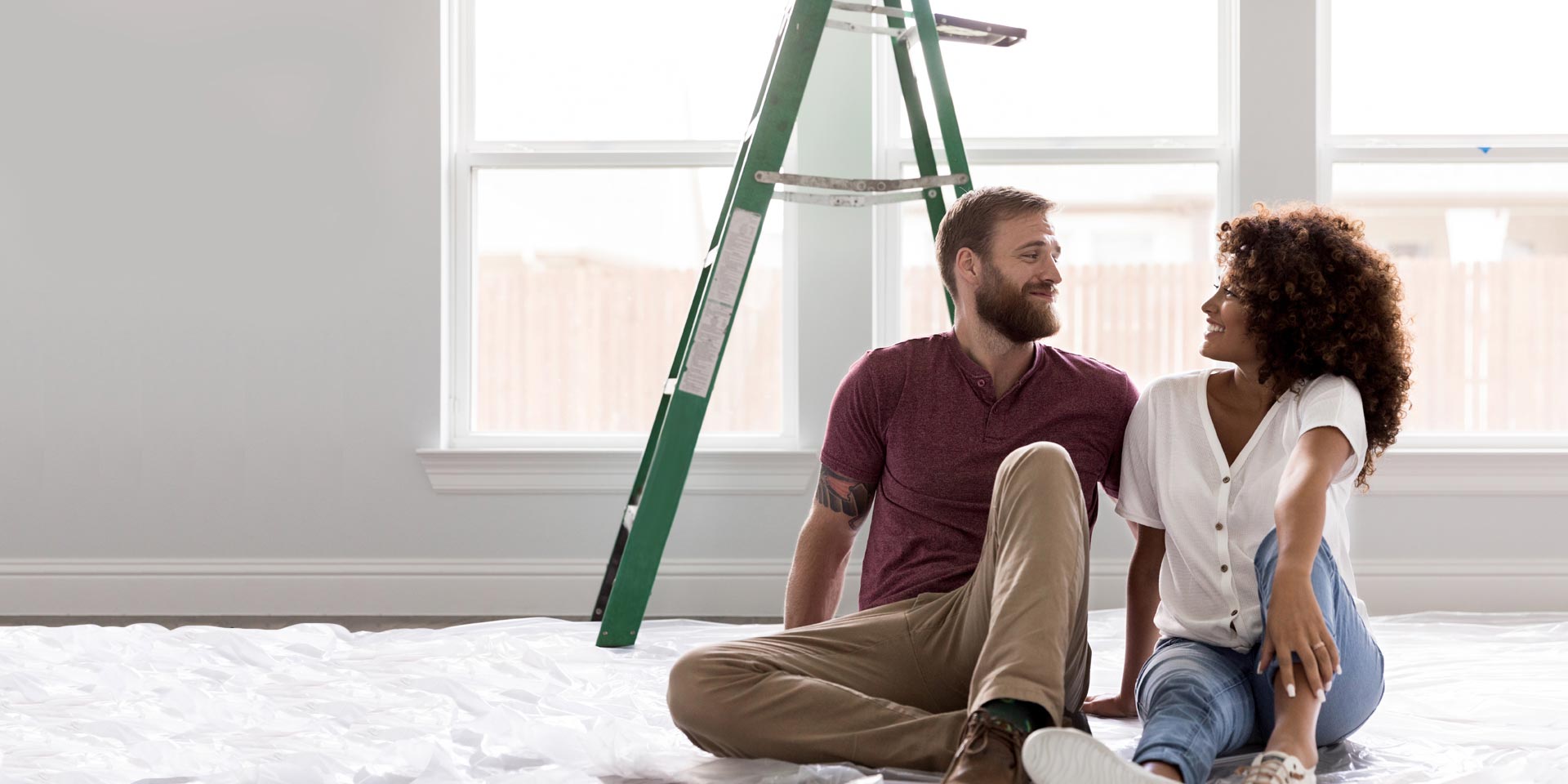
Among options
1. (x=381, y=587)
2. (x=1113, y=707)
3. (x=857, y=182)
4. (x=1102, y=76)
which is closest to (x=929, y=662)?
(x=1113, y=707)

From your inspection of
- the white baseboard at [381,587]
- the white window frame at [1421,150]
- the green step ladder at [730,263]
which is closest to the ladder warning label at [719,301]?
the green step ladder at [730,263]

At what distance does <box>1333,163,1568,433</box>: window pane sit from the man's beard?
→ 1888 mm

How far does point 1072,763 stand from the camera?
115cm

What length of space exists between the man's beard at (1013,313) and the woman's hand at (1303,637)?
1.94 ft

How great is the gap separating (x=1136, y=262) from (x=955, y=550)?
5.84 feet

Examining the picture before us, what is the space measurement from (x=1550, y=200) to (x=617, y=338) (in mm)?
2653

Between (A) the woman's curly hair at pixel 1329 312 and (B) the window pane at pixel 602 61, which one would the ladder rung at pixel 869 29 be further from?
(A) the woman's curly hair at pixel 1329 312

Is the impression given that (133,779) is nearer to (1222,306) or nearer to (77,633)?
(77,633)

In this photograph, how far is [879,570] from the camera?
1753 mm

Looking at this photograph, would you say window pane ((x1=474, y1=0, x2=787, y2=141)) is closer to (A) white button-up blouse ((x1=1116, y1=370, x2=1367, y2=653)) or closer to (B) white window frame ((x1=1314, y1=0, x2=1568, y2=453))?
(B) white window frame ((x1=1314, y1=0, x2=1568, y2=453))

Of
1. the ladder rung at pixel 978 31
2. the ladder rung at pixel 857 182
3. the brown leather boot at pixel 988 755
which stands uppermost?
the ladder rung at pixel 978 31

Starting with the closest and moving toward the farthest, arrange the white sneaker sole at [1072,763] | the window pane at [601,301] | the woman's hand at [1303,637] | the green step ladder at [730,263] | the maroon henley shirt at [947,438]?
the white sneaker sole at [1072,763] → the woman's hand at [1303,637] → the maroon henley shirt at [947,438] → the green step ladder at [730,263] → the window pane at [601,301]

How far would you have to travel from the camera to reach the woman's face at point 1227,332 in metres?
1.57

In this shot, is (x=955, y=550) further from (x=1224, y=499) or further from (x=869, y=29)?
A: (x=869, y=29)
